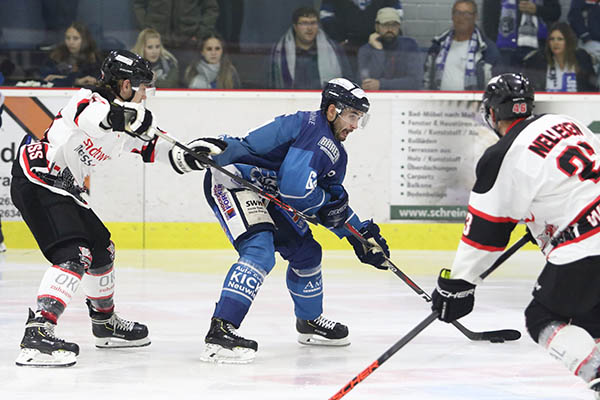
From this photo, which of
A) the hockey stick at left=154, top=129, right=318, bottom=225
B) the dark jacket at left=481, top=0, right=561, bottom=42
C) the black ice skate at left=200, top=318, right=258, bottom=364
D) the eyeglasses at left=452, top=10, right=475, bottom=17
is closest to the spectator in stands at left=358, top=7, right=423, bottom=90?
the eyeglasses at left=452, top=10, right=475, bottom=17

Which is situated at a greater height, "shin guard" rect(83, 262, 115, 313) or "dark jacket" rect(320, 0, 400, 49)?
"dark jacket" rect(320, 0, 400, 49)

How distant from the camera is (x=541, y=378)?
325 cm

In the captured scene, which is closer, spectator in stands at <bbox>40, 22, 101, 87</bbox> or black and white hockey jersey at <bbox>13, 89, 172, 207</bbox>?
black and white hockey jersey at <bbox>13, 89, 172, 207</bbox>

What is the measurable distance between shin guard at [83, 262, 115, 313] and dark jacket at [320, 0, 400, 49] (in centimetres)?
377

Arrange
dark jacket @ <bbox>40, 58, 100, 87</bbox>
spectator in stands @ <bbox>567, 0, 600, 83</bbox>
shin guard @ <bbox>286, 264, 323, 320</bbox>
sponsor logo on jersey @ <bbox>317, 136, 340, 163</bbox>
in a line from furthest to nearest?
1. spectator in stands @ <bbox>567, 0, 600, 83</bbox>
2. dark jacket @ <bbox>40, 58, 100, 87</bbox>
3. shin guard @ <bbox>286, 264, 323, 320</bbox>
4. sponsor logo on jersey @ <bbox>317, 136, 340, 163</bbox>

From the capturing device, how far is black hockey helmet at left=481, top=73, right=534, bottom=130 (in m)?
2.62

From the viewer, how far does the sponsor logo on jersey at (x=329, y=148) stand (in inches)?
138

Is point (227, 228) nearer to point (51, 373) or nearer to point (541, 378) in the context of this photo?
point (51, 373)

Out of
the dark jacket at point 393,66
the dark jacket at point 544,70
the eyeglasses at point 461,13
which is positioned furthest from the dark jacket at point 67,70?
the dark jacket at point 544,70

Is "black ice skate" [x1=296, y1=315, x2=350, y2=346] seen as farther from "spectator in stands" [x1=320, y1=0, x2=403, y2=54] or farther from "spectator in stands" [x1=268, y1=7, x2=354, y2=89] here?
"spectator in stands" [x1=320, y1=0, x2=403, y2=54]

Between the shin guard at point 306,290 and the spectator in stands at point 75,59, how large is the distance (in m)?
3.48

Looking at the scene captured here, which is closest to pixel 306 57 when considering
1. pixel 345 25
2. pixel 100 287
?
pixel 345 25

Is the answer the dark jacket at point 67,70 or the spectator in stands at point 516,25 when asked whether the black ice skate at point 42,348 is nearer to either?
the dark jacket at point 67,70

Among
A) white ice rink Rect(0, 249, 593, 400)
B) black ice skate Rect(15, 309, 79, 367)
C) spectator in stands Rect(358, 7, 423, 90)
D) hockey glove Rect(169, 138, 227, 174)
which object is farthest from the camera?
spectator in stands Rect(358, 7, 423, 90)
